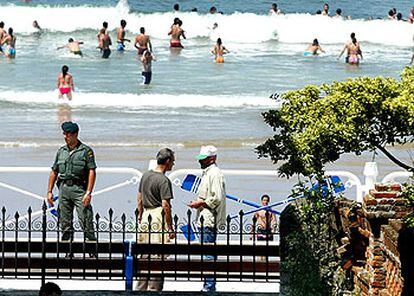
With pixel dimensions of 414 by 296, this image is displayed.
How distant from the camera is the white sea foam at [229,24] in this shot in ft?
168

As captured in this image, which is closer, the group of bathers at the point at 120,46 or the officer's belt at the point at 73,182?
the officer's belt at the point at 73,182

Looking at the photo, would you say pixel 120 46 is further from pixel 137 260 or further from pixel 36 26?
pixel 137 260

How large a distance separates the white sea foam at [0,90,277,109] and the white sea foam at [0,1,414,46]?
679 inches

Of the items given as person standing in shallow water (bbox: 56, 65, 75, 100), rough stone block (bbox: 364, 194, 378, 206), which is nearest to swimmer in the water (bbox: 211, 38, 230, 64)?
person standing in shallow water (bbox: 56, 65, 75, 100)

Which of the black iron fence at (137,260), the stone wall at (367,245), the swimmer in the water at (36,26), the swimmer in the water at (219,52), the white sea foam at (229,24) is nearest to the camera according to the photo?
the stone wall at (367,245)

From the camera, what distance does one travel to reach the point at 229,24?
54188mm

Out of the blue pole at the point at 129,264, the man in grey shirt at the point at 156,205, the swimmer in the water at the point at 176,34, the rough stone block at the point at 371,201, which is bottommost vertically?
the swimmer in the water at the point at 176,34

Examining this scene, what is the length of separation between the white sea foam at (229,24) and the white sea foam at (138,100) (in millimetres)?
17237

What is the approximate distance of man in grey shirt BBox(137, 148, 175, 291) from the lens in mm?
12570

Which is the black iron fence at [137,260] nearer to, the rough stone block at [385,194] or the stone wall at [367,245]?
the stone wall at [367,245]

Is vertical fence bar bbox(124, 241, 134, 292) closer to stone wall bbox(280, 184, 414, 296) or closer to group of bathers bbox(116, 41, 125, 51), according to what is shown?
stone wall bbox(280, 184, 414, 296)

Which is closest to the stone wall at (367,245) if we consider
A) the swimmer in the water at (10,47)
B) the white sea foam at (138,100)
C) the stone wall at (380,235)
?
the stone wall at (380,235)

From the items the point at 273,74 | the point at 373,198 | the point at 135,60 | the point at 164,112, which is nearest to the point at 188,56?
the point at 135,60

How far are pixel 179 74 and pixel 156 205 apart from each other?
26.3 m
